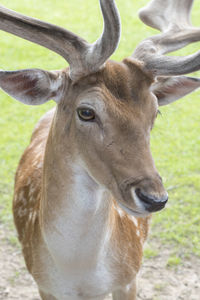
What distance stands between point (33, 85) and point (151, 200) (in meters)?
0.87

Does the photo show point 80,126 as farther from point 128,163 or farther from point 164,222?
point 164,222

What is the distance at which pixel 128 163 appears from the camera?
230 centimetres

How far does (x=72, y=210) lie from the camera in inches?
106

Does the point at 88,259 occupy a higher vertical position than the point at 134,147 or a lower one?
lower

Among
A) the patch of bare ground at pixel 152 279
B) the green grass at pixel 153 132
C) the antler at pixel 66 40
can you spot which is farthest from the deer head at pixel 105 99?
the patch of bare ground at pixel 152 279

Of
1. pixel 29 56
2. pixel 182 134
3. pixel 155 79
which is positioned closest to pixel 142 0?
pixel 29 56

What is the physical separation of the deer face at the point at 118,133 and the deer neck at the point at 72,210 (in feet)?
0.38

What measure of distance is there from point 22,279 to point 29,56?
223 inches

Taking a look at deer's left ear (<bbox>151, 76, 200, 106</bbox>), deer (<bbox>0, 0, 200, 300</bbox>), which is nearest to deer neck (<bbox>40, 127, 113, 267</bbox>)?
deer (<bbox>0, 0, 200, 300</bbox>)

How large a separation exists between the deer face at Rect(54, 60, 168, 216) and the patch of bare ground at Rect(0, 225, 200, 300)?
202cm

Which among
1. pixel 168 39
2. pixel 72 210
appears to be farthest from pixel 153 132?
pixel 72 210

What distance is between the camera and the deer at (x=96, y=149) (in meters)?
2.34

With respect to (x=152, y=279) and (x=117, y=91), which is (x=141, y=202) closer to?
(x=117, y=91)

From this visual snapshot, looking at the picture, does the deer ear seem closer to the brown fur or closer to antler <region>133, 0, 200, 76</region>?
the brown fur
